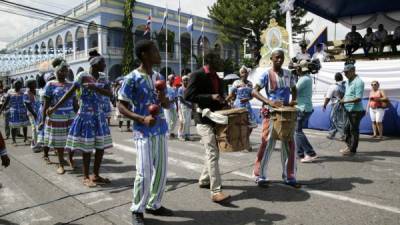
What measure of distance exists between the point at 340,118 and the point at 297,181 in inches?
194

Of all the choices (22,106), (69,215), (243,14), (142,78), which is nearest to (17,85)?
(22,106)

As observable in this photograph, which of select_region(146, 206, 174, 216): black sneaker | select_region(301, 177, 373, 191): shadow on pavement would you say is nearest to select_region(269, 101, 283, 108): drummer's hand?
select_region(301, 177, 373, 191): shadow on pavement

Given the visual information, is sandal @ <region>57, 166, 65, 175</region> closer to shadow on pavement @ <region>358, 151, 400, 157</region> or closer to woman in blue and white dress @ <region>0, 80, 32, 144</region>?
woman in blue and white dress @ <region>0, 80, 32, 144</region>

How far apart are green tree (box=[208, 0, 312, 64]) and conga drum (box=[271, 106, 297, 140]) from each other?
29.0 metres

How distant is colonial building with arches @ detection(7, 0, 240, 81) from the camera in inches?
1302

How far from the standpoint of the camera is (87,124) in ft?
18.1

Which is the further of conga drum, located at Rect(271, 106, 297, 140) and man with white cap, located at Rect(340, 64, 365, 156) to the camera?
man with white cap, located at Rect(340, 64, 365, 156)

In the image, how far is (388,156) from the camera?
7488 millimetres

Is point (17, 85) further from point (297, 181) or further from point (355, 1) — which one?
point (355, 1)

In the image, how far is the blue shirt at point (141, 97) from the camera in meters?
3.76

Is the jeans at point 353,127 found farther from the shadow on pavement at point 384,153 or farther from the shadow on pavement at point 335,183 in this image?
the shadow on pavement at point 335,183

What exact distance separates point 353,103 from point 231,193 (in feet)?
13.2

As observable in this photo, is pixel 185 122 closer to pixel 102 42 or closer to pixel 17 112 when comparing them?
pixel 17 112

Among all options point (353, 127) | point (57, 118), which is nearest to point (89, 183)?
point (57, 118)
